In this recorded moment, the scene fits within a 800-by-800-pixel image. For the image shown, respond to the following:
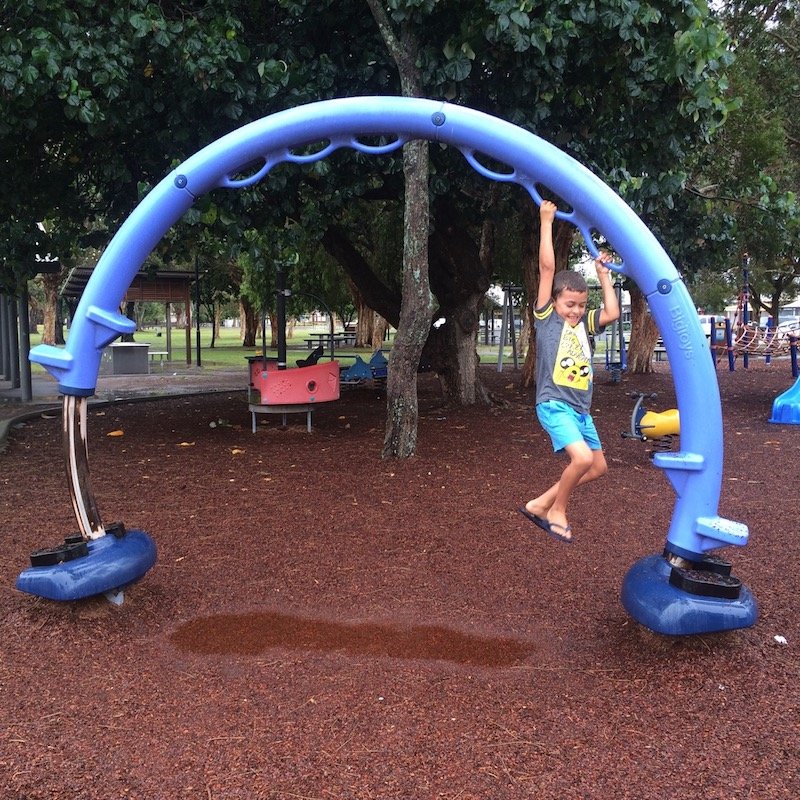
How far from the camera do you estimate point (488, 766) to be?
276cm

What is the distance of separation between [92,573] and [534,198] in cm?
297

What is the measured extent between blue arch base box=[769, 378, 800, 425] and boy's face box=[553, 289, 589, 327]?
28.7ft

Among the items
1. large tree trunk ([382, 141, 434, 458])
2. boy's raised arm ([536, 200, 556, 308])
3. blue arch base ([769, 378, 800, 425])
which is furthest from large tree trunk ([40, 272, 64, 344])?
boy's raised arm ([536, 200, 556, 308])

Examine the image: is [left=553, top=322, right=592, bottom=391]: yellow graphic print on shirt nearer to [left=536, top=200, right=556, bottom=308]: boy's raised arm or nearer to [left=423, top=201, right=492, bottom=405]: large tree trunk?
[left=536, top=200, right=556, bottom=308]: boy's raised arm

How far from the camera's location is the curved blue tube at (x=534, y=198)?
3.64m

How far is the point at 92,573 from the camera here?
3904 millimetres

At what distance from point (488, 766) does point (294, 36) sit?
7925mm

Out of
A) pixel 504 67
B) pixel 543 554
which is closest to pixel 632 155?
pixel 504 67

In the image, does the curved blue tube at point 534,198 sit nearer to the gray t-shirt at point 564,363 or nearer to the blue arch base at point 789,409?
the gray t-shirt at point 564,363

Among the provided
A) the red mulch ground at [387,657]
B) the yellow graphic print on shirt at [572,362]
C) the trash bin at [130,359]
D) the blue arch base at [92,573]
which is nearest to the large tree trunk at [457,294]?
the red mulch ground at [387,657]

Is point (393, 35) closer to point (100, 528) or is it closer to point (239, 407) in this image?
point (100, 528)

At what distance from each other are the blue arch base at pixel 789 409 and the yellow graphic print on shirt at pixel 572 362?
28.7 ft

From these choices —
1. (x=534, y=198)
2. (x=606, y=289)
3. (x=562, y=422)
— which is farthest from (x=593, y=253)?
(x=562, y=422)

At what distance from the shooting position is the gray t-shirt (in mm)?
3949
